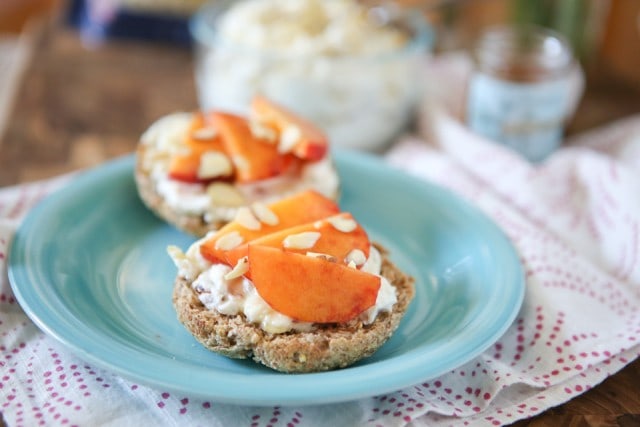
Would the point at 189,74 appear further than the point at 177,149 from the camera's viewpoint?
Yes

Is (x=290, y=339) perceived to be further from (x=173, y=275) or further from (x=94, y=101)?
(x=94, y=101)

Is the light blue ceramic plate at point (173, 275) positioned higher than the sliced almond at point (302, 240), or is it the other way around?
the sliced almond at point (302, 240)

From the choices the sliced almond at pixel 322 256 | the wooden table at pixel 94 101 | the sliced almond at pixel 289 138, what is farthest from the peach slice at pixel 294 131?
the wooden table at pixel 94 101

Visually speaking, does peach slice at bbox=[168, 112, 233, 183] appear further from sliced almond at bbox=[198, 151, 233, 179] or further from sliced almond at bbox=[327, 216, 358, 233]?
sliced almond at bbox=[327, 216, 358, 233]

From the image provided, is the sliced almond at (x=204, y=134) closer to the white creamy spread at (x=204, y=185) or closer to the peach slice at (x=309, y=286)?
the white creamy spread at (x=204, y=185)

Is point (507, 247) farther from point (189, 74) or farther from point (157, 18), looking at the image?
point (157, 18)

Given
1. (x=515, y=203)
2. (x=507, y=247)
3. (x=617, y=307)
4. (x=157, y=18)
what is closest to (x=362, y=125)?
(x=515, y=203)
